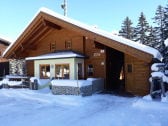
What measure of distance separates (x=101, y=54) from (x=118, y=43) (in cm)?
357

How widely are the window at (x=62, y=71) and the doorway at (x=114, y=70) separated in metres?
3.29

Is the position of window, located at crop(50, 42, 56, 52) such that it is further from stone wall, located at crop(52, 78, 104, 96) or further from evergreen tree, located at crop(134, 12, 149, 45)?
evergreen tree, located at crop(134, 12, 149, 45)

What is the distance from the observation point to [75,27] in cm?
1582

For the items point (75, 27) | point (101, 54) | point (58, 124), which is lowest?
point (58, 124)

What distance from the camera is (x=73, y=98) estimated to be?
12.9 m

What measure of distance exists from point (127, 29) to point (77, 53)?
27051 mm

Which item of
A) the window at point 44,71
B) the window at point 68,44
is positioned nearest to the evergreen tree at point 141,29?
the window at point 68,44

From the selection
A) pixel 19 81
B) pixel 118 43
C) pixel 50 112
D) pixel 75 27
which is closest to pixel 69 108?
pixel 50 112

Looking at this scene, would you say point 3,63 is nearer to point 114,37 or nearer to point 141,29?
point 114,37

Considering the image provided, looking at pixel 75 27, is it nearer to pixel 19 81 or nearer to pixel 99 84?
pixel 99 84

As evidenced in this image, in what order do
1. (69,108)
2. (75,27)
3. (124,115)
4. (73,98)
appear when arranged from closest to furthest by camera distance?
(124,115), (69,108), (73,98), (75,27)

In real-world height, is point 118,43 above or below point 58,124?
above

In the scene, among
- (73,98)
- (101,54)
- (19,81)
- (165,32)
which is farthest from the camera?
(165,32)

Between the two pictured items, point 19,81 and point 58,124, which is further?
point 19,81
